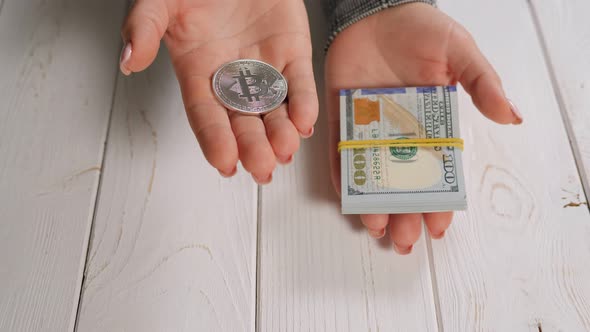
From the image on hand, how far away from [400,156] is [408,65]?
192 mm

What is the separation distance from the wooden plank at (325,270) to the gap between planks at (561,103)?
1.00ft

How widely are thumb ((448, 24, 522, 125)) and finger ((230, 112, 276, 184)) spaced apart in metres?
0.33

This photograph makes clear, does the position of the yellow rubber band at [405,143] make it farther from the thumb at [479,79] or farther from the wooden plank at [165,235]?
the wooden plank at [165,235]

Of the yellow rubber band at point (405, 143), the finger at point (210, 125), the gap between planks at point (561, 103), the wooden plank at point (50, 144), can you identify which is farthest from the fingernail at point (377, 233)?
the wooden plank at point (50, 144)

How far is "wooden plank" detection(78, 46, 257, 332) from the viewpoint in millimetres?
807

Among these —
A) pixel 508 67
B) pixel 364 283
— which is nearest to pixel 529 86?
pixel 508 67

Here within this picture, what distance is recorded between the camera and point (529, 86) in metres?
1.02

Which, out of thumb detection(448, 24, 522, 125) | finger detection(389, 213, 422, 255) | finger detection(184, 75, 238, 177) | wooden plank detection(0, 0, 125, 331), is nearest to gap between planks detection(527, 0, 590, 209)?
thumb detection(448, 24, 522, 125)

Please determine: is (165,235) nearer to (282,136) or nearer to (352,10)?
(282,136)

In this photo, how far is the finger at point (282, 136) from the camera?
0.79 meters

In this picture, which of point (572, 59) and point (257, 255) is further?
point (572, 59)

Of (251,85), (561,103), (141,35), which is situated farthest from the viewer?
(561,103)

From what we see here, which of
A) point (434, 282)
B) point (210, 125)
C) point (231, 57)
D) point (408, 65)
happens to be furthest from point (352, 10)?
point (434, 282)

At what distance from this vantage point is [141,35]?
76 cm
